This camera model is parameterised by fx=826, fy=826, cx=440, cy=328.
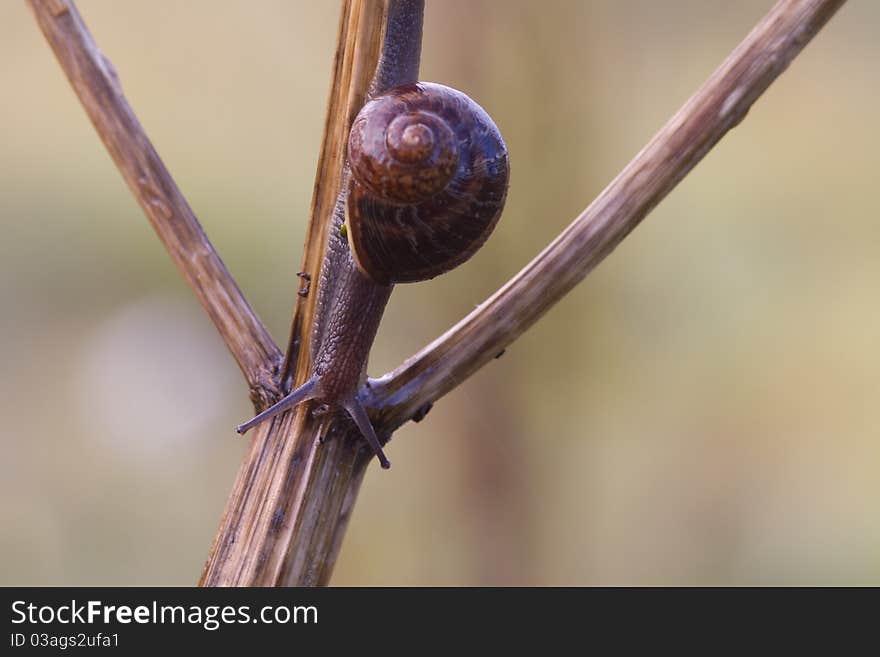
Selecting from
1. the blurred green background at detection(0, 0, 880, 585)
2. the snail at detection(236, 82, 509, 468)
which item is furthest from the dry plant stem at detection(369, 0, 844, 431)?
the blurred green background at detection(0, 0, 880, 585)

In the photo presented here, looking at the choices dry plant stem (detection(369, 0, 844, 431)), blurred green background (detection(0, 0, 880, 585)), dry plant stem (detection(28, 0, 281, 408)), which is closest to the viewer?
dry plant stem (detection(369, 0, 844, 431))

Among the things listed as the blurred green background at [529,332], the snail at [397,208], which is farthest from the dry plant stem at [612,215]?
the blurred green background at [529,332]

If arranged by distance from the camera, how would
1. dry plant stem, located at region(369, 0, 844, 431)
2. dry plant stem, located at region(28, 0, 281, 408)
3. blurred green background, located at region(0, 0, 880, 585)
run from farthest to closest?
blurred green background, located at region(0, 0, 880, 585), dry plant stem, located at region(28, 0, 281, 408), dry plant stem, located at region(369, 0, 844, 431)

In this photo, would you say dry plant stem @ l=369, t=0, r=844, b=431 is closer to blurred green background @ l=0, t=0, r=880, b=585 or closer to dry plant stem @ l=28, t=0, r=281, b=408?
dry plant stem @ l=28, t=0, r=281, b=408

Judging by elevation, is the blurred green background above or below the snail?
below

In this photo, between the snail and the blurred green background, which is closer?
the snail

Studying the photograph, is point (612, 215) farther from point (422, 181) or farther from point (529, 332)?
point (529, 332)

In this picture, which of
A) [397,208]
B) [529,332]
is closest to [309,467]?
[397,208]

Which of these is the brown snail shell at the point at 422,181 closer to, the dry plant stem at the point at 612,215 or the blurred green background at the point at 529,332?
the dry plant stem at the point at 612,215
